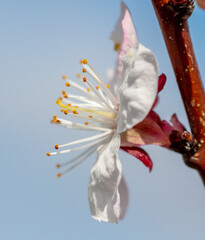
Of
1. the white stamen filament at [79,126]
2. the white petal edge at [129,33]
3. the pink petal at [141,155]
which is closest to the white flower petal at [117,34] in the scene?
the white petal edge at [129,33]

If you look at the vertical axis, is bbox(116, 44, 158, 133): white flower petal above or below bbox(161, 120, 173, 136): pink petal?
above

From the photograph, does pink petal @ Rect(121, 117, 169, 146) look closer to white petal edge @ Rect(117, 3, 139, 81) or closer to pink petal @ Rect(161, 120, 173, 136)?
pink petal @ Rect(161, 120, 173, 136)

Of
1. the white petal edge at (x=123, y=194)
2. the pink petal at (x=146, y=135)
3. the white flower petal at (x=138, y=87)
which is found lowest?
the white petal edge at (x=123, y=194)

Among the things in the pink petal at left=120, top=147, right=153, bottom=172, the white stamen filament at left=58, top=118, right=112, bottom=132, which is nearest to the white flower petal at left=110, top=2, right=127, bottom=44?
the white stamen filament at left=58, top=118, right=112, bottom=132

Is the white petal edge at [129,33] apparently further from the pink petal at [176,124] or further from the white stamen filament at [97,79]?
the pink petal at [176,124]

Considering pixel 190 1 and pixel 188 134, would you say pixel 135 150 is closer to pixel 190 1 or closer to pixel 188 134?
pixel 188 134

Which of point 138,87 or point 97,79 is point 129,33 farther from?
point 138,87

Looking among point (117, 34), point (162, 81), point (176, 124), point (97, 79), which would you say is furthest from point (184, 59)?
point (117, 34)

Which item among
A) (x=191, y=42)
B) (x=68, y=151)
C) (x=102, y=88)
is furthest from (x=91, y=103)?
(x=191, y=42)
